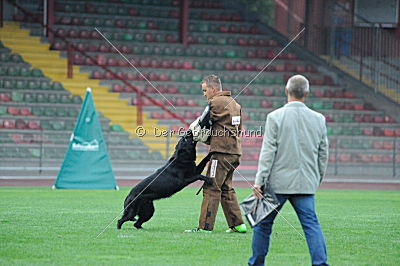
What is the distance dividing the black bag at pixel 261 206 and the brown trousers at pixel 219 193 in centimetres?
270

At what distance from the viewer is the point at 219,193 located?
9.92 metres

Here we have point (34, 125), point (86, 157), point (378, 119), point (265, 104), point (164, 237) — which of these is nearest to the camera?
point (164, 237)

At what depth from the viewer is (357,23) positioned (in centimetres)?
2950

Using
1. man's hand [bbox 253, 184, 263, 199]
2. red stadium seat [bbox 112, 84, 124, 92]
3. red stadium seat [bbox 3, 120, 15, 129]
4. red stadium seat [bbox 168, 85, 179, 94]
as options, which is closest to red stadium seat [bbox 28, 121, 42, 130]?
red stadium seat [bbox 3, 120, 15, 129]

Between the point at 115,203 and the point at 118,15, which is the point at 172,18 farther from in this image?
the point at 115,203

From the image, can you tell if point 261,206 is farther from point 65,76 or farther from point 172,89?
point 65,76

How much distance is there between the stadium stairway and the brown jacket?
48.8ft

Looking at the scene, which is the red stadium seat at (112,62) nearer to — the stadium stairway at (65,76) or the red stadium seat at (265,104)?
the stadium stairway at (65,76)

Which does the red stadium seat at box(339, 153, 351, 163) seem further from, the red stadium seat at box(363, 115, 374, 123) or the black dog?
the black dog

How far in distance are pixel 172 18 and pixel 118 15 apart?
208cm

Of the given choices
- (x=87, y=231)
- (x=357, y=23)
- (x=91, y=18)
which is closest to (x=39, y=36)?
(x=91, y=18)

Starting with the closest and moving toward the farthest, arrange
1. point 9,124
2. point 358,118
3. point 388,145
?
point 9,124
point 388,145
point 358,118

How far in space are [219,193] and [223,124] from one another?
2.77 feet

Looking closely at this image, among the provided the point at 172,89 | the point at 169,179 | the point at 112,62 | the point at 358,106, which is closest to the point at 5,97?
the point at 112,62
